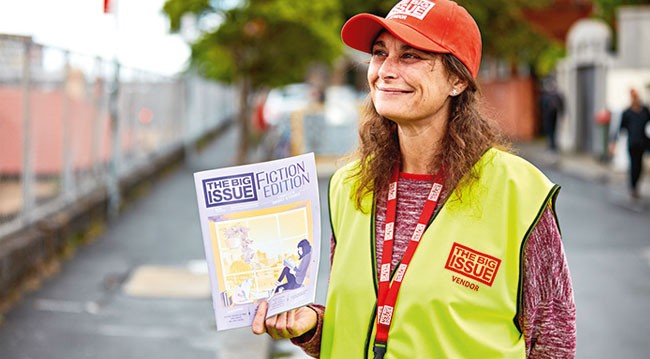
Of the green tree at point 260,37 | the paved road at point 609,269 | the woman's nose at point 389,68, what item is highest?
→ the green tree at point 260,37

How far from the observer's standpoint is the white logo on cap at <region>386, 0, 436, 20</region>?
2.65 metres

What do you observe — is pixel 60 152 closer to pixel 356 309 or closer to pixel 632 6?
pixel 356 309

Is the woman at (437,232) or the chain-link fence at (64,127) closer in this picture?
the woman at (437,232)

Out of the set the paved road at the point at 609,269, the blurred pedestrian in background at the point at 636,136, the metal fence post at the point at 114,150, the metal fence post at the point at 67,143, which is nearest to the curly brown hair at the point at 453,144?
the paved road at the point at 609,269

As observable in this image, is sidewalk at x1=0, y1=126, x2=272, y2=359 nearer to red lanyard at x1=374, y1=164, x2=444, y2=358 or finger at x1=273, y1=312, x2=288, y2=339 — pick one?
finger at x1=273, y1=312, x2=288, y2=339

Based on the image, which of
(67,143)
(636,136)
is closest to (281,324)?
(67,143)

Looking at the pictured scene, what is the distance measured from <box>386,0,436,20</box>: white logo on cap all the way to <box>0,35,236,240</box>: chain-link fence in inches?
270

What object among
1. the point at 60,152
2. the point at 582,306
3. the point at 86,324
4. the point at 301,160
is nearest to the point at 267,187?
the point at 301,160

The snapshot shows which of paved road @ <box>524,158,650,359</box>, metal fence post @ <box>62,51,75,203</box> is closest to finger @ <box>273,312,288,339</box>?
paved road @ <box>524,158,650,359</box>

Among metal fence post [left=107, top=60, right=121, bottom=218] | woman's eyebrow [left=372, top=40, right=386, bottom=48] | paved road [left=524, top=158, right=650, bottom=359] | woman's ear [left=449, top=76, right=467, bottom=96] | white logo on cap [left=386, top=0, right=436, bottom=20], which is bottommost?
paved road [left=524, top=158, right=650, bottom=359]

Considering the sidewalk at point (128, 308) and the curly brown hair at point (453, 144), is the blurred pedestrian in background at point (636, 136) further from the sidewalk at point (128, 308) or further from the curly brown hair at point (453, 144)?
the curly brown hair at point (453, 144)

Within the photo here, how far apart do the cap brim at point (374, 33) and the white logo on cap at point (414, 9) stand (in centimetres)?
4

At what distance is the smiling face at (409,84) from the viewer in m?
2.67

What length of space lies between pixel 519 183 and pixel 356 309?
1.65 feet
